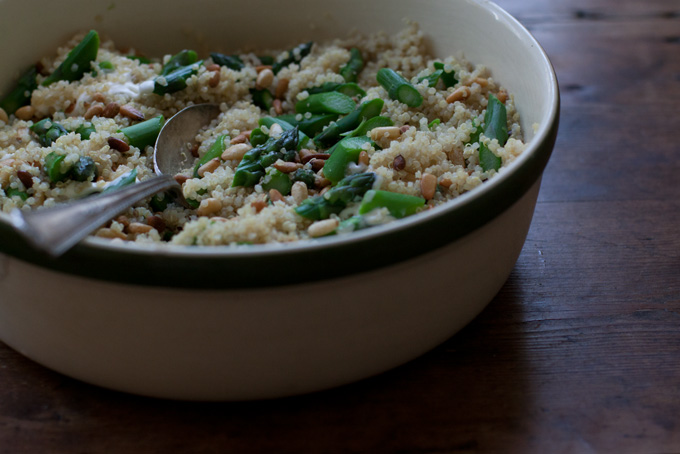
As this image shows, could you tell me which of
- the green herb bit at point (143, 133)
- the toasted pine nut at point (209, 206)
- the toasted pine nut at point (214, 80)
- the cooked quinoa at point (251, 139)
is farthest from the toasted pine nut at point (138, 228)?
the toasted pine nut at point (214, 80)

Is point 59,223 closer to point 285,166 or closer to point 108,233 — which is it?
point 108,233

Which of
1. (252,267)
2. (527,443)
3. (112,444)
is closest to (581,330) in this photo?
(527,443)

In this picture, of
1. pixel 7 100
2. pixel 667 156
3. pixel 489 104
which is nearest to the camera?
pixel 489 104

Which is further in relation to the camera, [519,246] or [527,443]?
[519,246]

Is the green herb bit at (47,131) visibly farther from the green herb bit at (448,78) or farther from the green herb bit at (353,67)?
the green herb bit at (448,78)

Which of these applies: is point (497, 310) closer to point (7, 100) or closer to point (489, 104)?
point (489, 104)

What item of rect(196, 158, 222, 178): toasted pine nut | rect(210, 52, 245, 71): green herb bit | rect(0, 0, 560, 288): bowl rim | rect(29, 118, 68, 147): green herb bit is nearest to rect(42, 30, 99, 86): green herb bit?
rect(29, 118, 68, 147): green herb bit

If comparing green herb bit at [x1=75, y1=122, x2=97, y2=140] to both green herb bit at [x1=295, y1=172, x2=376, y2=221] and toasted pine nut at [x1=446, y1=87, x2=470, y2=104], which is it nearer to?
green herb bit at [x1=295, y1=172, x2=376, y2=221]
